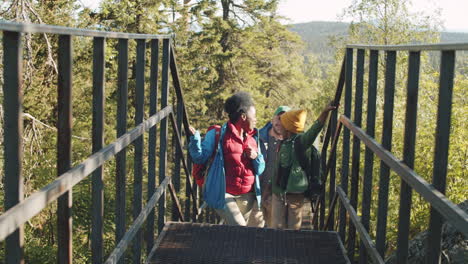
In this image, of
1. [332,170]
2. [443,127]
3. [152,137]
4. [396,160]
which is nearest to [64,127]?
[443,127]

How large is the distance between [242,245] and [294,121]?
1.56m

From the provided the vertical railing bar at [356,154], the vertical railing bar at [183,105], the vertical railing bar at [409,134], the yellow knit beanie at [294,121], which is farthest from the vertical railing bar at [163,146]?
the vertical railing bar at [409,134]

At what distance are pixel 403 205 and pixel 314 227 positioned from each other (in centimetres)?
418

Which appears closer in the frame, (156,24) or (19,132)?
(19,132)

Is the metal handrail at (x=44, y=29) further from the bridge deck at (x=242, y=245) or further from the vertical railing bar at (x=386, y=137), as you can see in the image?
the bridge deck at (x=242, y=245)

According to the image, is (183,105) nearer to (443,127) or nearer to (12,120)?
(443,127)

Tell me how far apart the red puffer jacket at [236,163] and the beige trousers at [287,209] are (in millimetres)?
632

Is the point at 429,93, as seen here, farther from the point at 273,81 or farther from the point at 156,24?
the point at 273,81

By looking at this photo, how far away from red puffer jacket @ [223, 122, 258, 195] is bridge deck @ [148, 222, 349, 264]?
0.58m

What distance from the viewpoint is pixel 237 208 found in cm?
536

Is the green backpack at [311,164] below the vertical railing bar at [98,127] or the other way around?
below

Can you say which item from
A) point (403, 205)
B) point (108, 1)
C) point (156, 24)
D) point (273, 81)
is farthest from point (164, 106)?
point (273, 81)

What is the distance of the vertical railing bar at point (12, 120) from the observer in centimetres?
178

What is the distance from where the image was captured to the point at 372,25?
29828 mm
